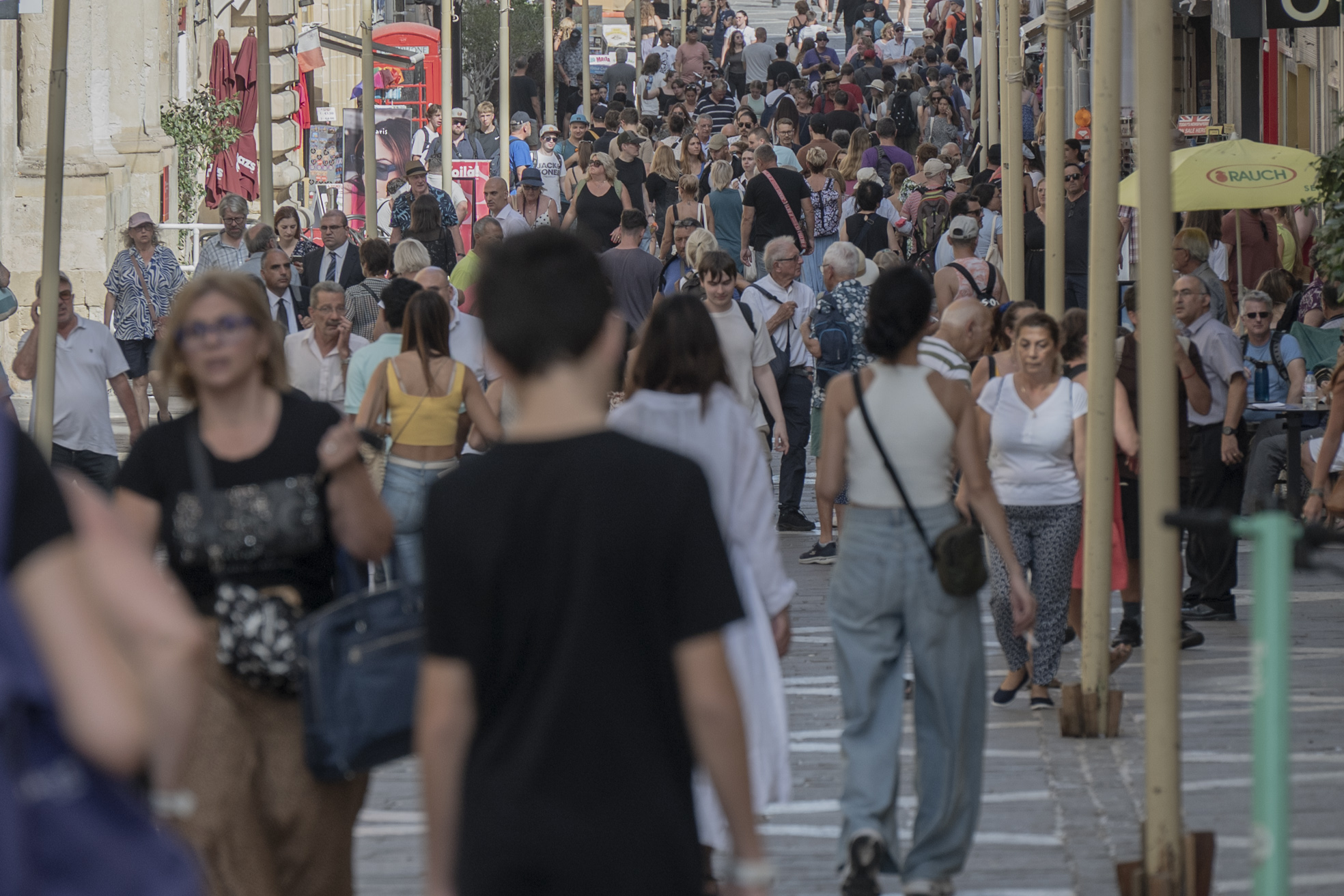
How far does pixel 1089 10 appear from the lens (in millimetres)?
35094

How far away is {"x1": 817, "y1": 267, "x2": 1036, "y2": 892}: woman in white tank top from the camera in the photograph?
5.88 metres

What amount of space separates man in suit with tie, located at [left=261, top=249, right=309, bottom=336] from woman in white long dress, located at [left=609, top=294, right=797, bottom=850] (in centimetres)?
798

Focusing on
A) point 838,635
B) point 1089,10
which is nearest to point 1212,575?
point 838,635

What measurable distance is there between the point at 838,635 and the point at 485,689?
311 centimetres

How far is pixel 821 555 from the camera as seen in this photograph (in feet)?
41.8

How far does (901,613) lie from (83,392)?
7.44m

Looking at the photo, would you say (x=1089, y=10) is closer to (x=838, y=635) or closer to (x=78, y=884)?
(x=838, y=635)

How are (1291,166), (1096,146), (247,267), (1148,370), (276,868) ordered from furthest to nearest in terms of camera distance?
(1291,166) < (247,267) < (1096,146) < (1148,370) < (276,868)

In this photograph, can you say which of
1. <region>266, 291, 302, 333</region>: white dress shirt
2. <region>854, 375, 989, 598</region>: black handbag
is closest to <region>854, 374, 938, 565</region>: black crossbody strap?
<region>854, 375, 989, 598</region>: black handbag

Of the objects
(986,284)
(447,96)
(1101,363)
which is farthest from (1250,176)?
(447,96)

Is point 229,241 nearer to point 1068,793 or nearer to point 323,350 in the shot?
point 323,350

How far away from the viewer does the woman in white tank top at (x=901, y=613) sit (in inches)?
232

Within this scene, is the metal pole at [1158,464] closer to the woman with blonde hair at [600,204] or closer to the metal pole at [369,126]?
the woman with blonde hair at [600,204]

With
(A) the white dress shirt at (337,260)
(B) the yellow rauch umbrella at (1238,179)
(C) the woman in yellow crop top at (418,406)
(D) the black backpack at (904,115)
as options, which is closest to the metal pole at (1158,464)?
(C) the woman in yellow crop top at (418,406)
